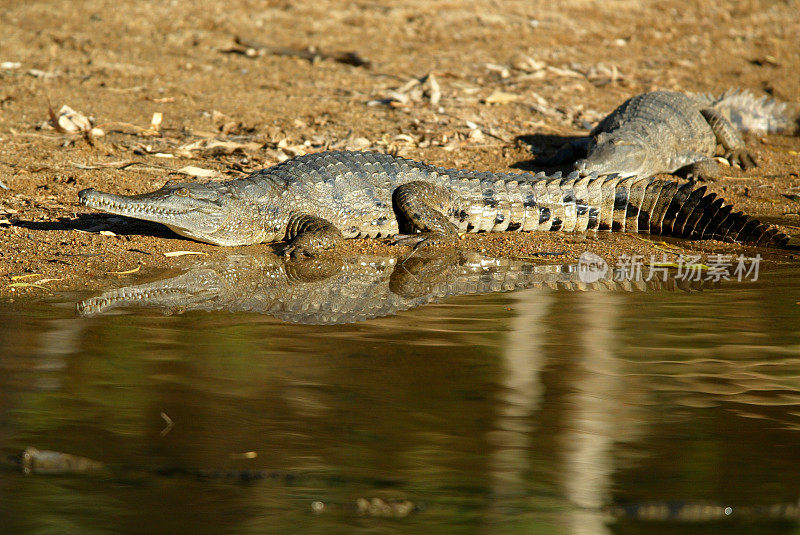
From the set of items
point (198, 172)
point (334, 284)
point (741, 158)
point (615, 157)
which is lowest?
point (334, 284)

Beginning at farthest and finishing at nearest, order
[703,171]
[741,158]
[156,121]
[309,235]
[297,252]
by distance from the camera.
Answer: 1. [741,158]
2. [703,171]
3. [156,121]
4. [309,235]
5. [297,252]

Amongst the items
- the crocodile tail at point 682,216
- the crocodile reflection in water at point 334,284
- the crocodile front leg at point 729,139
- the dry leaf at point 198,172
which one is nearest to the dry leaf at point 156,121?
the dry leaf at point 198,172

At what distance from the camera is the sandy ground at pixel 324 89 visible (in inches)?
255

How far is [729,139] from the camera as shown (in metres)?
9.53

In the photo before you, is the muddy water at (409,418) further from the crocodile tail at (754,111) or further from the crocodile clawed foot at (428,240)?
the crocodile tail at (754,111)

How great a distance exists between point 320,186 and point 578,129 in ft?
14.3

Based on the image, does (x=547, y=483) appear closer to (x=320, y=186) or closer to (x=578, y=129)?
(x=320, y=186)

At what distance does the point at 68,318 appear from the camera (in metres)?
4.49

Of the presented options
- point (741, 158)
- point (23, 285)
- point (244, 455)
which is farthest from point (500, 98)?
point (244, 455)

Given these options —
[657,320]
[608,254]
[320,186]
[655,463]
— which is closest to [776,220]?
[608,254]

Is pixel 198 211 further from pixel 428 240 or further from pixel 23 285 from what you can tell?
pixel 428 240

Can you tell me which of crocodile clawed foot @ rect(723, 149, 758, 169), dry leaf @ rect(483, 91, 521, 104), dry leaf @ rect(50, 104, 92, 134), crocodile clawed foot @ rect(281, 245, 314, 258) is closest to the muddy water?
crocodile clawed foot @ rect(281, 245, 314, 258)

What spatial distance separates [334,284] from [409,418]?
210 centimetres

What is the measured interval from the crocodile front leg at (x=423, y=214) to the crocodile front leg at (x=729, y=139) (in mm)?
4160
